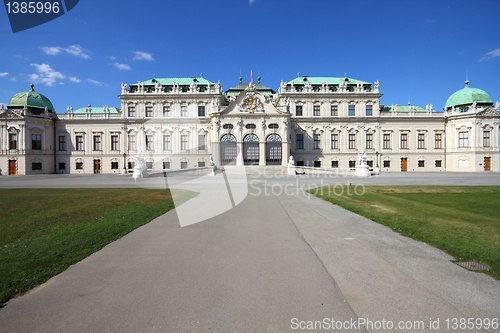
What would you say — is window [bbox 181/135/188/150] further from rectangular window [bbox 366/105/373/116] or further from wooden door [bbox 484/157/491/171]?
wooden door [bbox 484/157/491/171]

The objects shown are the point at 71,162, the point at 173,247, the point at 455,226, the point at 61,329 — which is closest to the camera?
the point at 61,329

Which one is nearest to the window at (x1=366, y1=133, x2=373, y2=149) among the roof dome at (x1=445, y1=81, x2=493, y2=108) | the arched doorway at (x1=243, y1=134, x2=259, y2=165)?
the roof dome at (x1=445, y1=81, x2=493, y2=108)

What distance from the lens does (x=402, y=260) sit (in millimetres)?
5840

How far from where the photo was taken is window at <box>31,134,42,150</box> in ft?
167

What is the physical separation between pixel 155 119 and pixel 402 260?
56.0 meters

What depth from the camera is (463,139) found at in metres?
51.0

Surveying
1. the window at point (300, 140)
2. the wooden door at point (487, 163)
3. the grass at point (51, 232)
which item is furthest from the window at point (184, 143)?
the wooden door at point (487, 163)

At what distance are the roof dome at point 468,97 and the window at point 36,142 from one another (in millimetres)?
91562

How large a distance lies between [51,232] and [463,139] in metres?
67.7

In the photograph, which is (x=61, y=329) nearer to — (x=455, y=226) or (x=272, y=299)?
(x=272, y=299)

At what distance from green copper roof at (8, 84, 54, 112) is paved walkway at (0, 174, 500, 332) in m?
65.3

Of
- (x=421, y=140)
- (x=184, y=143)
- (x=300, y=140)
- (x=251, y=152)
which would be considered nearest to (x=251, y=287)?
(x=251, y=152)

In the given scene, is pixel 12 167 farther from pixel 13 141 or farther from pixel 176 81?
pixel 176 81

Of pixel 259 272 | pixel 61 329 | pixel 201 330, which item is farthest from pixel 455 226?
pixel 61 329
